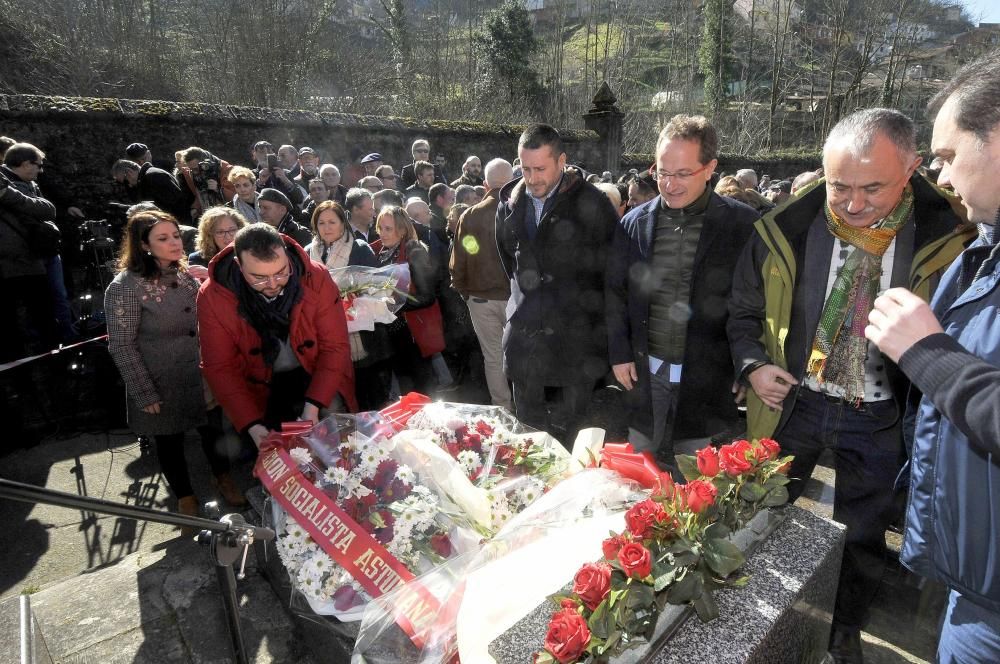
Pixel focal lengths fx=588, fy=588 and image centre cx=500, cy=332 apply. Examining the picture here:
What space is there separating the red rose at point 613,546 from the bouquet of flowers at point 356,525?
2.54 ft

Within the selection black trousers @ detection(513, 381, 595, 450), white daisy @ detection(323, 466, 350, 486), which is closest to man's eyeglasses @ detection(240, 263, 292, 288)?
white daisy @ detection(323, 466, 350, 486)

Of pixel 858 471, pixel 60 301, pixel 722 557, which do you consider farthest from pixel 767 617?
pixel 60 301

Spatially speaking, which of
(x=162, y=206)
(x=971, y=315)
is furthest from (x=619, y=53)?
(x=971, y=315)

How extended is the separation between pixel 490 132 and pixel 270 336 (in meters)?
10.2

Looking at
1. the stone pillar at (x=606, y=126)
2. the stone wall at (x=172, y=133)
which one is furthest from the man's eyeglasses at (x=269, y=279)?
the stone pillar at (x=606, y=126)

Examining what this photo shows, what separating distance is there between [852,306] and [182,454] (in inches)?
148

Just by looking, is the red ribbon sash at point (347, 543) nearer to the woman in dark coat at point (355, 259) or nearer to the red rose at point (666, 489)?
the red rose at point (666, 489)

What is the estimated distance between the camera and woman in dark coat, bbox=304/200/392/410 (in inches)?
179

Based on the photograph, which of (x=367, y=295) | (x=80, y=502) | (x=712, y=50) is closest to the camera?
(x=80, y=502)

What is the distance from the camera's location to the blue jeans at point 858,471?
2295mm

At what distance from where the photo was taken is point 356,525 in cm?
237

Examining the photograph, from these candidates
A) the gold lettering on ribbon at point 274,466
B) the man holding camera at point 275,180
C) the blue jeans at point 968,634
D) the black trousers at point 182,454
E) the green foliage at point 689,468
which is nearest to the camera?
the blue jeans at point 968,634

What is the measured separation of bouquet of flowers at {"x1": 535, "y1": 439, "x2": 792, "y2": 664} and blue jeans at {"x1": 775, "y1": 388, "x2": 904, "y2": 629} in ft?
1.53

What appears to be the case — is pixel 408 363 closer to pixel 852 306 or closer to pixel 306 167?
pixel 852 306
